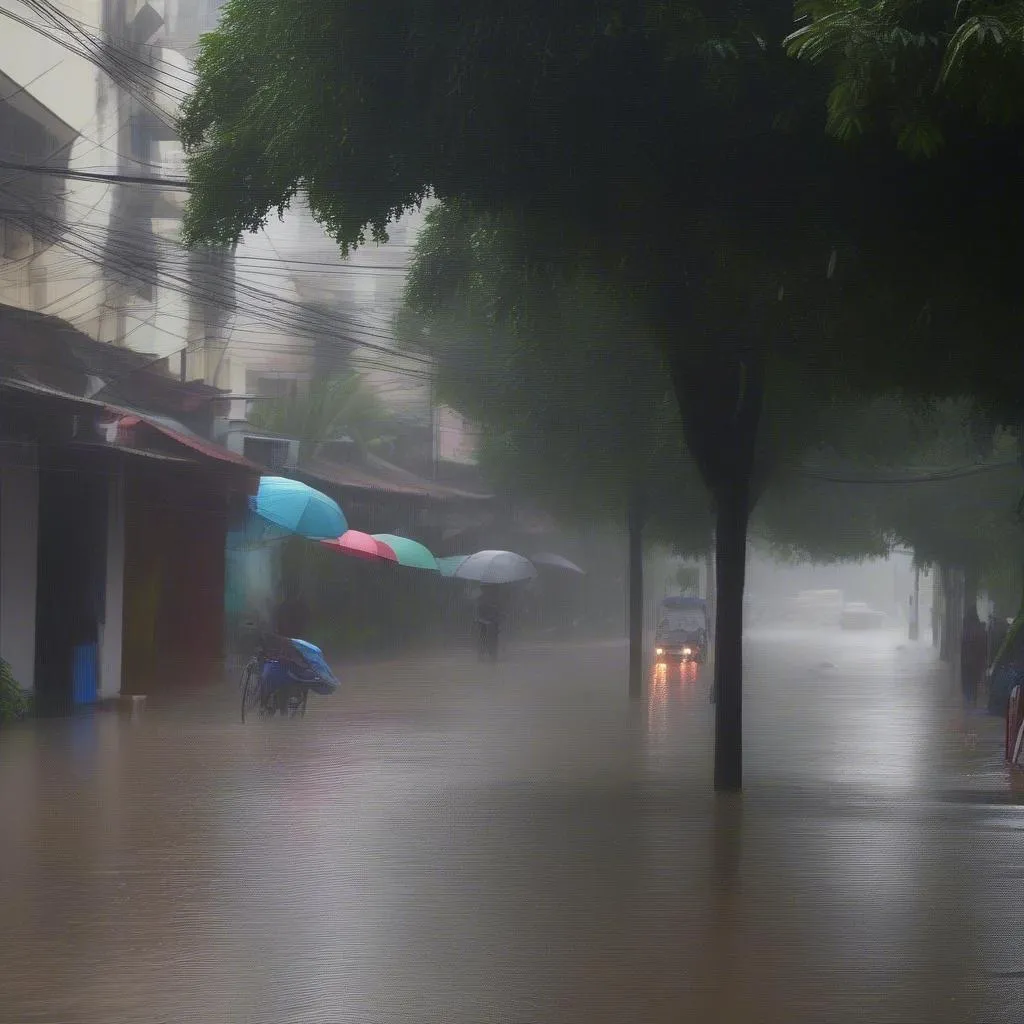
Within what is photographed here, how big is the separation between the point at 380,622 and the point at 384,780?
34.5 metres

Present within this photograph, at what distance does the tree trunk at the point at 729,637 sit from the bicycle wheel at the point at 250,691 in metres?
8.68

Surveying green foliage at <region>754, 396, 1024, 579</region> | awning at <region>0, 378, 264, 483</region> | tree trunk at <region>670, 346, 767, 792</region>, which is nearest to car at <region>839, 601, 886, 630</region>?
green foliage at <region>754, 396, 1024, 579</region>

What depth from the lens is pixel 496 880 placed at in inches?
419

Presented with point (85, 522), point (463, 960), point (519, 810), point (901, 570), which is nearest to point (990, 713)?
point (85, 522)

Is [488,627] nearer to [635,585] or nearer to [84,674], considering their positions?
[635,585]

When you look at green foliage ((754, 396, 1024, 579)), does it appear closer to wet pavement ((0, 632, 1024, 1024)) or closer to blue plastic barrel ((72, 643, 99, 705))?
wet pavement ((0, 632, 1024, 1024))

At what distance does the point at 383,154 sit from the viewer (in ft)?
42.5

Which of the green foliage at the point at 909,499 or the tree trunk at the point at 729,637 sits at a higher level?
the green foliage at the point at 909,499

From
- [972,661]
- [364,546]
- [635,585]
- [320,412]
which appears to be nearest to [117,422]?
[635,585]

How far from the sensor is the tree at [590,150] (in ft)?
38.4

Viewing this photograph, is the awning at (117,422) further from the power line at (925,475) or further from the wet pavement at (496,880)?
the power line at (925,475)

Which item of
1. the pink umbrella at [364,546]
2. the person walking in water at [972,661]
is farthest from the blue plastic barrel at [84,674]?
the person walking in water at [972,661]

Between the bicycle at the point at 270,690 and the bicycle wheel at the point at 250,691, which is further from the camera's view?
the bicycle at the point at 270,690

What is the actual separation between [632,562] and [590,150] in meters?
19.3
